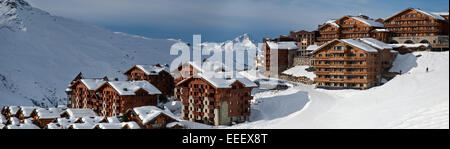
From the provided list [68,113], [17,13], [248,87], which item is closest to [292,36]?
[248,87]

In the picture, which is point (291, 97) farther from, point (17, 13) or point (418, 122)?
point (17, 13)

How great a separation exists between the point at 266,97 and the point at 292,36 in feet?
120

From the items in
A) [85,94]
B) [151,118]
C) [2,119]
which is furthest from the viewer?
[85,94]

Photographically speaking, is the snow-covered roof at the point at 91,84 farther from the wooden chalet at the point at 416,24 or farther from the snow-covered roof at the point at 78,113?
the wooden chalet at the point at 416,24

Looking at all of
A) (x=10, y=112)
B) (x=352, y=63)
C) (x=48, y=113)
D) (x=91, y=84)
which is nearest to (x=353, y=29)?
(x=352, y=63)

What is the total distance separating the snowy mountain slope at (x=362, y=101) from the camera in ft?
105

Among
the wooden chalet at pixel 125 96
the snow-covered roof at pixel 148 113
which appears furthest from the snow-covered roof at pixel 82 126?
the wooden chalet at pixel 125 96

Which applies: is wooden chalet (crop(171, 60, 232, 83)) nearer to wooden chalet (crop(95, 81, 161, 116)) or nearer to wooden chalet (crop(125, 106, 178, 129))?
wooden chalet (crop(95, 81, 161, 116))

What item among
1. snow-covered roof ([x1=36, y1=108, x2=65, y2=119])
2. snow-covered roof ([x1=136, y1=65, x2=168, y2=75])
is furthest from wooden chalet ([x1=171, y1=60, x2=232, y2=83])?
snow-covered roof ([x1=36, y1=108, x2=65, y2=119])

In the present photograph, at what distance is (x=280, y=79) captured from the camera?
81.8m

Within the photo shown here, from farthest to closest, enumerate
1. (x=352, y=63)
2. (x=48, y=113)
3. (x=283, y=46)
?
(x=283, y=46), (x=48, y=113), (x=352, y=63)

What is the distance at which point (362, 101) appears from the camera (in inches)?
1875

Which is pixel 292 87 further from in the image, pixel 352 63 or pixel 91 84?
pixel 91 84

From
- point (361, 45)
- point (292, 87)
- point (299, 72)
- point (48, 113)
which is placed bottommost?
point (48, 113)
